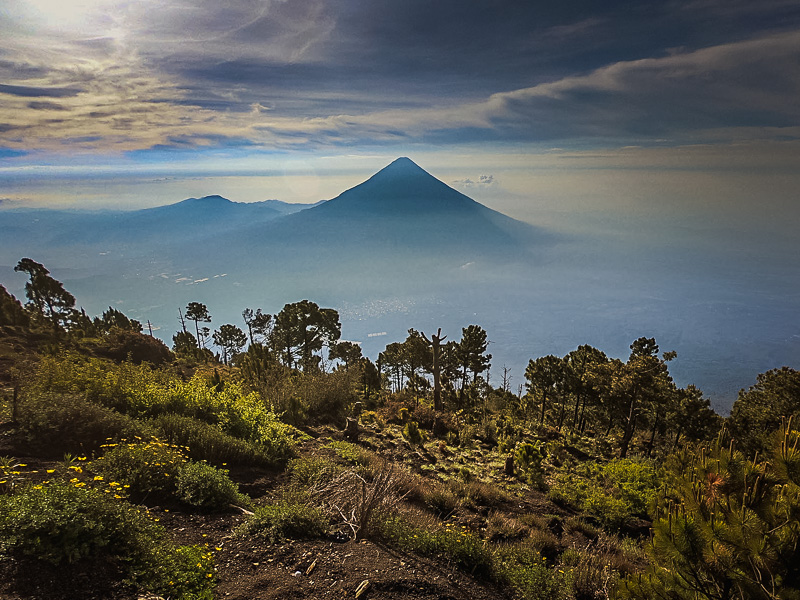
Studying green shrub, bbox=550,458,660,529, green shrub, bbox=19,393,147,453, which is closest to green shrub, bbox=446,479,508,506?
green shrub, bbox=550,458,660,529

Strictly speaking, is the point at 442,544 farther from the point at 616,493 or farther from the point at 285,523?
the point at 616,493

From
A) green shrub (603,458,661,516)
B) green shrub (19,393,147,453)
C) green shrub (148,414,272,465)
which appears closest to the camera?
green shrub (19,393,147,453)

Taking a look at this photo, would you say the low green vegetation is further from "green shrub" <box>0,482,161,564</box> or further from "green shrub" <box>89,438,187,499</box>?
"green shrub" <box>0,482,161,564</box>

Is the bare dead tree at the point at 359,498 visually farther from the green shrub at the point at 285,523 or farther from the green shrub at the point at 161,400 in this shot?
the green shrub at the point at 161,400

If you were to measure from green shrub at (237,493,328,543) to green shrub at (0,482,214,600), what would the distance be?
1037 mm

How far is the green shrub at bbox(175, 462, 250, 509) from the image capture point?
20.2 ft

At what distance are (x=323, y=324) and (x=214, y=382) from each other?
19.9 metres

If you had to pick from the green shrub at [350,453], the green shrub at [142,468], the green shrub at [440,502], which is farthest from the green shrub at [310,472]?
the green shrub at [142,468]

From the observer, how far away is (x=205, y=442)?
27.3ft

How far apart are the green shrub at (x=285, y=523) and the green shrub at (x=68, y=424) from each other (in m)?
3.56

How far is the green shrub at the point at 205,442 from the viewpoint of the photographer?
323 inches

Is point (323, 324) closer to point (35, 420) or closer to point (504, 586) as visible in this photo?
point (35, 420)

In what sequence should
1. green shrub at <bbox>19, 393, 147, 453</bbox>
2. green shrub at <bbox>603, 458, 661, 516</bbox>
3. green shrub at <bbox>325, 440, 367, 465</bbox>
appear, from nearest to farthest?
green shrub at <bbox>19, 393, 147, 453</bbox>
green shrub at <bbox>603, 458, 661, 516</bbox>
green shrub at <bbox>325, 440, 367, 465</bbox>

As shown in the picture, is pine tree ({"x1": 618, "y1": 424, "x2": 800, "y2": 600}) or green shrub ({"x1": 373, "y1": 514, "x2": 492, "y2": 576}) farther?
green shrub ({"x1": 373, "y1": 514, "x2": 492, "y2": 576})
